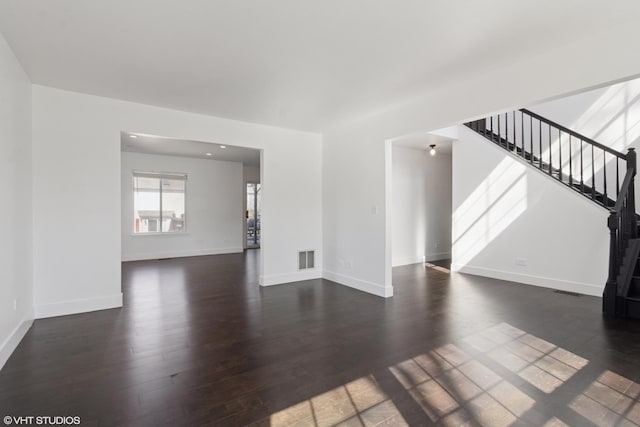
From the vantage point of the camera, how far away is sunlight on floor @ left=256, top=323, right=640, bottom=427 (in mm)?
1865

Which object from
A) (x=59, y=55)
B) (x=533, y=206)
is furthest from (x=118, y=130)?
(x=533, y=206)

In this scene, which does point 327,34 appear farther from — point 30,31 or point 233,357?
point 233,357

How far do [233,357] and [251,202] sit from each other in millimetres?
8382

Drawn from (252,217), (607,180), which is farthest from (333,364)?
(252,217)

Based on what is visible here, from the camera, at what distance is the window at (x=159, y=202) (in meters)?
8.09

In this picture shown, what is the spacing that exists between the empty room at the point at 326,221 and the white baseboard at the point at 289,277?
3cm

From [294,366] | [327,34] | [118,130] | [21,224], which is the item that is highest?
Answer: [327,34]

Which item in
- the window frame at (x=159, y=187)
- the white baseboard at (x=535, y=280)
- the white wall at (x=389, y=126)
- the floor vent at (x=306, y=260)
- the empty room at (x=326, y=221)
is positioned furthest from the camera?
the window frame at (x=159, y=187)

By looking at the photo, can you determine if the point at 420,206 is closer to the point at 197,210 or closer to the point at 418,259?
the point at 418,259

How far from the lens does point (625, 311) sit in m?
3.58

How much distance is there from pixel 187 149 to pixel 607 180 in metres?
8.46

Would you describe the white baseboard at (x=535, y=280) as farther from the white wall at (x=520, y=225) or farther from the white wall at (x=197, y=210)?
the white wall at (x=197, y=210)

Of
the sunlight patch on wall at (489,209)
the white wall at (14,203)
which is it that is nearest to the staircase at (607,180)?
the sunlight patch on wall at (489,209)

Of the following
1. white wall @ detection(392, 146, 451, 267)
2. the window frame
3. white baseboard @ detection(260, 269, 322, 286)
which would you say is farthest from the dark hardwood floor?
the window frame
